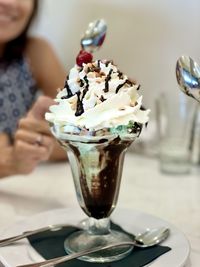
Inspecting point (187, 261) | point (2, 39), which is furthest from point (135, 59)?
point (187, 261)

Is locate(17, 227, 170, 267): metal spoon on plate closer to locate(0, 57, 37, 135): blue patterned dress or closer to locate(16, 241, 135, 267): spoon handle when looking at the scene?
locate(16, 241, 135, 267): spoon handle

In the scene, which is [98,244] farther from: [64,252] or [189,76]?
[189,76]

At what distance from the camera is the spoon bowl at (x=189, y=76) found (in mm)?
689

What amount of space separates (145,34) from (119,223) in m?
0.77

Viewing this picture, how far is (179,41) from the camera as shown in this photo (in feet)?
4.55

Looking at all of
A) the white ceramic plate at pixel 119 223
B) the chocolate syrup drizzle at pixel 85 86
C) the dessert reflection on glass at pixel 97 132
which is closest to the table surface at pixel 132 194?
the white ceramic plate at pixel 119 223

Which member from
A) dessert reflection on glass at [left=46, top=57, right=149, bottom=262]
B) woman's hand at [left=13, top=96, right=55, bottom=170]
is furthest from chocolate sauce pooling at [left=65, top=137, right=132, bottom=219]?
woman's hand at [left=13, top=96, right=55, bottom=170]

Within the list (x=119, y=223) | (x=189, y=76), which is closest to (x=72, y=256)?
(x=119, y=223)

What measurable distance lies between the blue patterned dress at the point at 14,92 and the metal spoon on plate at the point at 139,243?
769 millimetres

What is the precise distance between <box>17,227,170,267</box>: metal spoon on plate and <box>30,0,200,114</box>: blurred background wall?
2.29 ft

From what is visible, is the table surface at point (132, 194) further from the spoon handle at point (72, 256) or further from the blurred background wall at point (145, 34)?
the blurred background wall at point (145, 34)

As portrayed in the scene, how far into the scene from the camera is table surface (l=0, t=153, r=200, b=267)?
882 mm

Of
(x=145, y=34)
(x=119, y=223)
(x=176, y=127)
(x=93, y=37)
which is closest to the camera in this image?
(x=119, y=223)

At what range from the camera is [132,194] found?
101 centimetres
